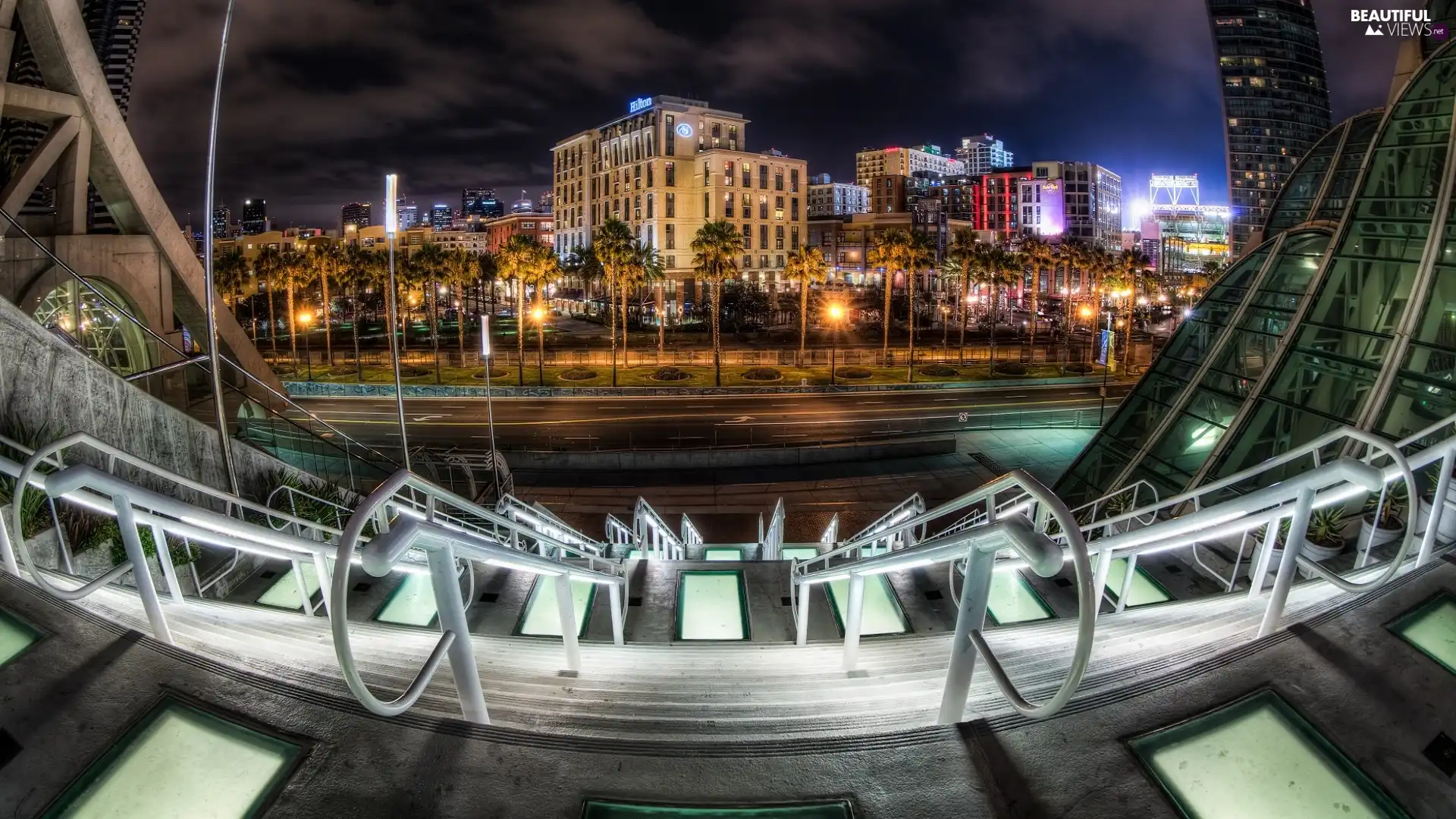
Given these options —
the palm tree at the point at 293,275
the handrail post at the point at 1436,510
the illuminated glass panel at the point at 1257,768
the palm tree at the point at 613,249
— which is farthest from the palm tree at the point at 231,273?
the handrail post at the point at 1436,510

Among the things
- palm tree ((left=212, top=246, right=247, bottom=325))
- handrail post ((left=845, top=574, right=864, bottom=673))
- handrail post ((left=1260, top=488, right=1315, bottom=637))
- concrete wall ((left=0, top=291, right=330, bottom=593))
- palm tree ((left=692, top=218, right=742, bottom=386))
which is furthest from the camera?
palm tree ((left=692, top=218, right=742, bottom=386))

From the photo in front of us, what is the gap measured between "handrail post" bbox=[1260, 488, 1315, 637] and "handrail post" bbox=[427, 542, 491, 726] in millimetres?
5058

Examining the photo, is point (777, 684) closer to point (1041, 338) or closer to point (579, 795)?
point (579, 795)

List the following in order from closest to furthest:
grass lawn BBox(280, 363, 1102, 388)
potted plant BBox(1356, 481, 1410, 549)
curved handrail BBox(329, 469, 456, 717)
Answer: curved handrail BBox(329, 469, 456, 717) → potted plant BBox(1356, 481, 1410, 549) → grass lawn BBox(280, 363, 1102, 388)

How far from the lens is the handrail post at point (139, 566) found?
14.5 feet

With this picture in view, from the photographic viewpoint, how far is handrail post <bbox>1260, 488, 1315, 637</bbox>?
4.83 meters

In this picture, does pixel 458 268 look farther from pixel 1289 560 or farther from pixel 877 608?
pixel 1289 560

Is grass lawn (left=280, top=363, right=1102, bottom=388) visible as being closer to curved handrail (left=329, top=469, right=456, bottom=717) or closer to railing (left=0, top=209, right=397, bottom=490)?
railing (left=0, top=209, right=397, bottom=490)

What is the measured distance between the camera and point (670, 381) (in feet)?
178

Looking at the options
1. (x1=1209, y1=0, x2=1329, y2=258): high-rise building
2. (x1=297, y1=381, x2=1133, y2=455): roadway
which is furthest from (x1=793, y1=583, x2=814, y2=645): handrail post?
(x1=1209, y1=0, x2=1329, y2=258): high-rise building

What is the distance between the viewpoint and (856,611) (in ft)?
19.8

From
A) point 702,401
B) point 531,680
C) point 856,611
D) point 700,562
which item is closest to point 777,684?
point 856,611

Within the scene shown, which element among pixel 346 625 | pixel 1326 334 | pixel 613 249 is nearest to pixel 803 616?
pixel 346 625

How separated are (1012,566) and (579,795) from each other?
352 cm
